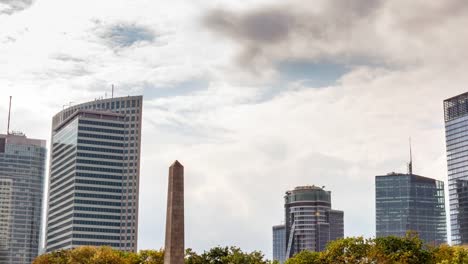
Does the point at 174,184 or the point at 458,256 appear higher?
the point at 174,184

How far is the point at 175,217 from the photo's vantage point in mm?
72250

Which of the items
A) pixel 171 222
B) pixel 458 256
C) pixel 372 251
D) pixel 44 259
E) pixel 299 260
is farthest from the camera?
pixel 44 259

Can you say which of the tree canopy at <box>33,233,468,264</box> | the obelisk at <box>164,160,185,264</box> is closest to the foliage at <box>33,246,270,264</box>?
the tree canopy at <box>33,233,468,264</box>

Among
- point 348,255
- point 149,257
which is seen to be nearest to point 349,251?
point 348,255

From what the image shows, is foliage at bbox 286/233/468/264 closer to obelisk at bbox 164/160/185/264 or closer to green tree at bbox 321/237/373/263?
green tree at bbox 321/237/373/263

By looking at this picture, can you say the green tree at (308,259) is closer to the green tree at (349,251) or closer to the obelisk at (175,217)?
the green tree at (349,251)

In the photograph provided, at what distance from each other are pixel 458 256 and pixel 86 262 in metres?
56.5

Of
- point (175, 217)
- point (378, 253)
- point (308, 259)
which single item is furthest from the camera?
point (308, 259)

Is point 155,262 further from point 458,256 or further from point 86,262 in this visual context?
point 458,256

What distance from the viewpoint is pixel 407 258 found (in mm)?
100312

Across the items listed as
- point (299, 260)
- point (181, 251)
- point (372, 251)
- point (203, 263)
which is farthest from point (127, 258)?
point (181, 251)

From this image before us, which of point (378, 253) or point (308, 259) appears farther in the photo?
point (308, 259)

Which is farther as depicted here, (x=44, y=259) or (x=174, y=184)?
(x=44, y=259)

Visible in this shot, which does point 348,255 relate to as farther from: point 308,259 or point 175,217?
point 175,217
